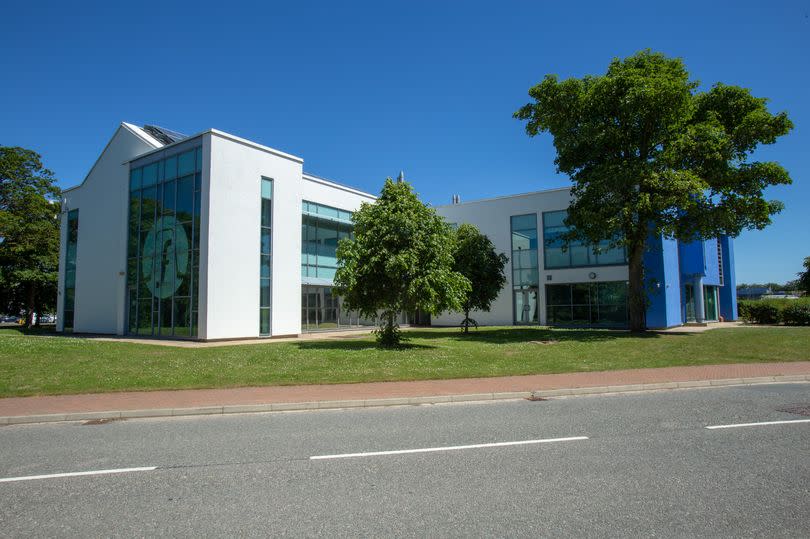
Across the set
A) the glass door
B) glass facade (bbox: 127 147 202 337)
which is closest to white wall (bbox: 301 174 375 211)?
glass facade (bbox: 127 147 202 337)

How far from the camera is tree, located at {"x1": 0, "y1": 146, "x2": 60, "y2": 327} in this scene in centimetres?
3872

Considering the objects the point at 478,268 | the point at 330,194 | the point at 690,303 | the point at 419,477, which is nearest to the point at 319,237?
the point at 330,194

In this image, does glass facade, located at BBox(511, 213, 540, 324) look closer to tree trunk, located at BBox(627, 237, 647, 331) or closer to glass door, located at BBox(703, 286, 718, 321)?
tree trunk, located at BBox(627, 237, 647, 331)

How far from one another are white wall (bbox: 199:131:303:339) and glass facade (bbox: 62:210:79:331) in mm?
15723

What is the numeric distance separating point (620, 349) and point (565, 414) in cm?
1158

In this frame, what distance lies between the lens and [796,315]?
32.1 m

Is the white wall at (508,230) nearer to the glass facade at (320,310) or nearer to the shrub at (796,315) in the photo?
the glass facade at (320,310)

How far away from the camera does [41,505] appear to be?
15.9 ft

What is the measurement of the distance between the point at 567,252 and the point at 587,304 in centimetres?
382

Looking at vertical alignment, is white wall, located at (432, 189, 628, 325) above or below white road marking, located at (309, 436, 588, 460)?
above

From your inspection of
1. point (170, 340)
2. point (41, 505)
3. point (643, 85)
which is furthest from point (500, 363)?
point (170, 340)

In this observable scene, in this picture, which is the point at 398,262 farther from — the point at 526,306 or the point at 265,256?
the point at 526,306

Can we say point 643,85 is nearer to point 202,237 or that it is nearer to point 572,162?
point 572,162

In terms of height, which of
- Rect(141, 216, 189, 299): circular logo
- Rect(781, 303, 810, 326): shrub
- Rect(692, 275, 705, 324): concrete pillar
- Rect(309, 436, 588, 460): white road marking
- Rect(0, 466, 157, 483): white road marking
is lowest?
Rect(0, 466, 157, 483): white road marking
